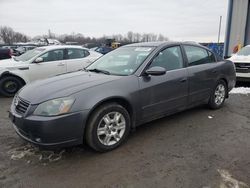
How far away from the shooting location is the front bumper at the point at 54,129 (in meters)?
2.78

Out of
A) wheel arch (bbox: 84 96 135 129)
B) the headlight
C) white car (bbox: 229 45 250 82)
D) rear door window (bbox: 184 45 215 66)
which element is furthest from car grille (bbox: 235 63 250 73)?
the headlight

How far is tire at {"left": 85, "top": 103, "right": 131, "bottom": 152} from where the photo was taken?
3.06 m

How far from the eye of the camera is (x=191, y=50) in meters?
4.57

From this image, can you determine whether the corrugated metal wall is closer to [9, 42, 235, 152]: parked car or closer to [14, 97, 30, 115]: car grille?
[9, 42, 235, 152]: parked car

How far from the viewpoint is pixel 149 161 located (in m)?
3.05

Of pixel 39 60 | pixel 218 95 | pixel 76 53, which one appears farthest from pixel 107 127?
pixel 76 53

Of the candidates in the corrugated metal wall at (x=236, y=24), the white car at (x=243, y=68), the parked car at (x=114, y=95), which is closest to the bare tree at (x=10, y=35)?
the corrugated metal wall at (x=236, y=24)

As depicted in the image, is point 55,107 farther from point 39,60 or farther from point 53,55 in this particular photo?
point 53,55

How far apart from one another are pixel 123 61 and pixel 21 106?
5.87 feet

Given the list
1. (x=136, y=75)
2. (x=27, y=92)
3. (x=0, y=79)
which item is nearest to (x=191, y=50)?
(x=136, y=75)

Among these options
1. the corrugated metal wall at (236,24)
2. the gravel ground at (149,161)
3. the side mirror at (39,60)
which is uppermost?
the corrugated metal wall at (236,24)

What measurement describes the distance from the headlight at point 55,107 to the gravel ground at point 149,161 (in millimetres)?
708

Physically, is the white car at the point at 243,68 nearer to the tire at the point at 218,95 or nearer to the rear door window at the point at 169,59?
the tire at the point at 218,95

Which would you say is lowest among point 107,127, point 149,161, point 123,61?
point 149,161
